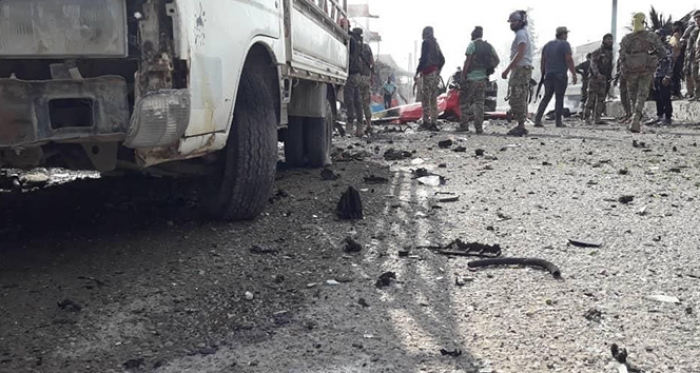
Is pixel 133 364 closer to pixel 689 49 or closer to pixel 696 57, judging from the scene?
pixel 696 57

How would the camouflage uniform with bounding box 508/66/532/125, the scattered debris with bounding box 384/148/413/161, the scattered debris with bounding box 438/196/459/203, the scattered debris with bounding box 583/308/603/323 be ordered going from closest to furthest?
the scattered debris with bounding box 583/308/603/323
the scattered debris with bounding box 438/196/459/203
the scattered debris with bounding box 384/148/413/161
the camouflage uniform with bounding box 508/66/532/125

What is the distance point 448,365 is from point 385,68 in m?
46.3

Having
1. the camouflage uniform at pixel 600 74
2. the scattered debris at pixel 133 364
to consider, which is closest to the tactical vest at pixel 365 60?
the camouflage uniform at pixel 600 74

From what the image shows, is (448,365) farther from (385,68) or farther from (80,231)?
(385,68)

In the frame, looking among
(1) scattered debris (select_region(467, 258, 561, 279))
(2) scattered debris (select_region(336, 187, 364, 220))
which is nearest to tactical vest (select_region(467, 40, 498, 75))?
(2) scattered debris (select_region(336, 187, 364, 220))

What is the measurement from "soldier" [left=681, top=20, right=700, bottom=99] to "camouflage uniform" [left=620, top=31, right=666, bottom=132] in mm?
2257

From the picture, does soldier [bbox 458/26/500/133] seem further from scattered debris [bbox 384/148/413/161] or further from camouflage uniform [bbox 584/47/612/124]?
camouflage uniform [bbox 584/47/612/124]

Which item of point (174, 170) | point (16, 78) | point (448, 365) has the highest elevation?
point (16, 78)

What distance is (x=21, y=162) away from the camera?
119 inches

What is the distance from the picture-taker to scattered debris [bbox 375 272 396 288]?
9.92ft

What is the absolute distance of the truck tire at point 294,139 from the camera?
679 centimetres

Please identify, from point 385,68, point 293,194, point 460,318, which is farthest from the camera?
point 385,68

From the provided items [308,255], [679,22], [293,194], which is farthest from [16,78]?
[679,22]

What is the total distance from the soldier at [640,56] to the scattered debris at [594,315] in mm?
8711
